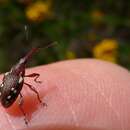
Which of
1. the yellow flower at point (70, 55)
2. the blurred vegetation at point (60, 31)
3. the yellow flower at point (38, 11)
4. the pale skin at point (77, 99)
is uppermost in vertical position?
the yellow flower at point (38, 11)

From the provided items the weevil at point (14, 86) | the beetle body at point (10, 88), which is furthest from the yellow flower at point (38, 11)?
the beetle body at point (10, 88)

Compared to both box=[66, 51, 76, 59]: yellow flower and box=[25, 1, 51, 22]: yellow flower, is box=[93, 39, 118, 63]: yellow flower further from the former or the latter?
box=[25, 1, 51, 22]: yellow flower

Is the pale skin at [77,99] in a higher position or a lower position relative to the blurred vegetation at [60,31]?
lower

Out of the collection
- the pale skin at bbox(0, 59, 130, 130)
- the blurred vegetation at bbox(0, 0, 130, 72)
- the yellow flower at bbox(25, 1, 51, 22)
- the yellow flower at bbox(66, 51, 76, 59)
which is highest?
the yellow flower at bbox(25, 1, 51, 22)

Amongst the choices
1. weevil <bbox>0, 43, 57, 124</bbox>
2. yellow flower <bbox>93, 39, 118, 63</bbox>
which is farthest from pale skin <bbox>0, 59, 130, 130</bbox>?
yellow flower <bbox>93, 39, 118, 63</bbox>

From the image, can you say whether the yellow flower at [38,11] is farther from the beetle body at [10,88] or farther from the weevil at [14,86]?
the beetle body at [10,88]

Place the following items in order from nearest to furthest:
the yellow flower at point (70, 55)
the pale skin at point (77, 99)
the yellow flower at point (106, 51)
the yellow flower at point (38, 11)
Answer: the pale skin at point (77, 99) < the yellow flower at point (106, 51) < the yellow flower at point (70, 55) < the yellow flower at point (38, 11)

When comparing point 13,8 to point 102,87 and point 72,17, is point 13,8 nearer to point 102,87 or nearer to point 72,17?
point 72,17
